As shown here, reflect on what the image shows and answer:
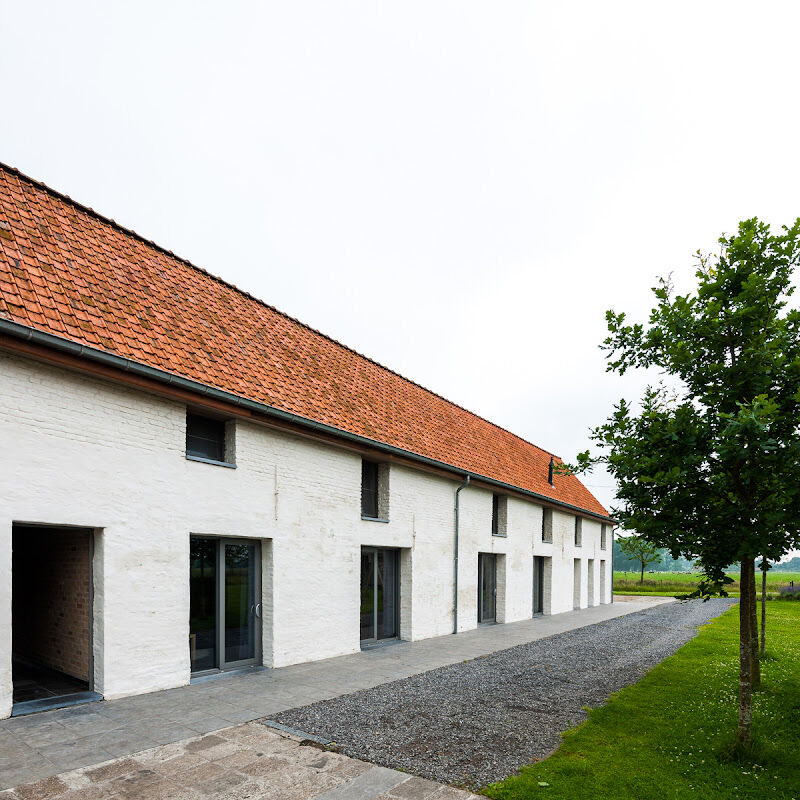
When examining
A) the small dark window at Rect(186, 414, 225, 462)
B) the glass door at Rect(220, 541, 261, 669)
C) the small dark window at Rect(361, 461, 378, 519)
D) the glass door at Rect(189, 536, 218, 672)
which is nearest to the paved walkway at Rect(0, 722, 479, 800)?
the glass door at Rect(189, 536, 218, 672)

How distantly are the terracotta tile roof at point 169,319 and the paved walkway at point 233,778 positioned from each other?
15.3 feet

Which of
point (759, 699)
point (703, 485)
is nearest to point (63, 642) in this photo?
point (703, 485)

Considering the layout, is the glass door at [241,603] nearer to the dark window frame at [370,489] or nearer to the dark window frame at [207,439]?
the dark window frame at [207,439]

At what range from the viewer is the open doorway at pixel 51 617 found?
771cm

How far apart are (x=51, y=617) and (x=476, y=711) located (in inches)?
242

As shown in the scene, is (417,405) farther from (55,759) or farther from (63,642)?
(55,759)

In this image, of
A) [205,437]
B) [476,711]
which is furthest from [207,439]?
[476,711]

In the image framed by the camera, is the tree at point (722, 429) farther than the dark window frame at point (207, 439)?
No

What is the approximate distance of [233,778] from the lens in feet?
17.6

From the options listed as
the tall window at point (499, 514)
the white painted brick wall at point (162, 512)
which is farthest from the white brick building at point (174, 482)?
the tall window at point (499, 514)

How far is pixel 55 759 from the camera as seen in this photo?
5.61 meters

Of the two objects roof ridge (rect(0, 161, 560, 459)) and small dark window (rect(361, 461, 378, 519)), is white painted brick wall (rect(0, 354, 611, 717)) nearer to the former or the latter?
small dark window (rect(361, 461, 378, 519))

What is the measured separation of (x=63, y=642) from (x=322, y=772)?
192 inches

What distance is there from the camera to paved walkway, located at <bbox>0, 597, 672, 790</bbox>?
5.72 metres
